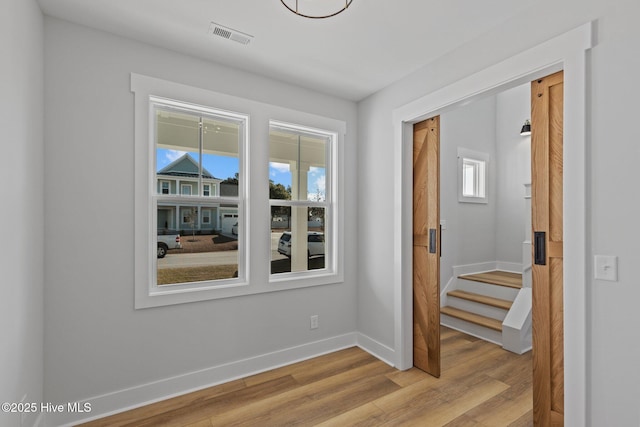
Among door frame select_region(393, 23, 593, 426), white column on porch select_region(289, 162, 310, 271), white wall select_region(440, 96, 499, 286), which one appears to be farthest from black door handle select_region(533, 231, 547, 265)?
white wall select_region(440, 96, 499, 286)

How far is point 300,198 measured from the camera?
125 inches

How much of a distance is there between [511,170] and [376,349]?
3.50 meters

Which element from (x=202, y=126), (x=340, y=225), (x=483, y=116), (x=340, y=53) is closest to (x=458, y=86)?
(x=340, y=53)

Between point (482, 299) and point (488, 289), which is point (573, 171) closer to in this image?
point (482, 299)

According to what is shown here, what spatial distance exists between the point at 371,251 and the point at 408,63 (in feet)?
5.88

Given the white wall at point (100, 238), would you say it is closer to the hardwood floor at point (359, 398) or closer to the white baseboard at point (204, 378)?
the white baseboard at point (204, 378)

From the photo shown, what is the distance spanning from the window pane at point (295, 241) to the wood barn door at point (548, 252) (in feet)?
6.33

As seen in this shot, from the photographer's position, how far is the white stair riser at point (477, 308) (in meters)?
3.53

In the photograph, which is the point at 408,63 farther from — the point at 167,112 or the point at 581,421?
the point at 581,421

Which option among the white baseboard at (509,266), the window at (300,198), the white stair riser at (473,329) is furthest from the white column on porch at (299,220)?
the white baseboard at (509,266)

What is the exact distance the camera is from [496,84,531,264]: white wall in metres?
4.56

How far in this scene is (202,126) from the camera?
8.66 ft

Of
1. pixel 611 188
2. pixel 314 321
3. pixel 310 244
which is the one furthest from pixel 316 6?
pixel 314 321

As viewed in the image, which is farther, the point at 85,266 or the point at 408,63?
the point at 408,63
